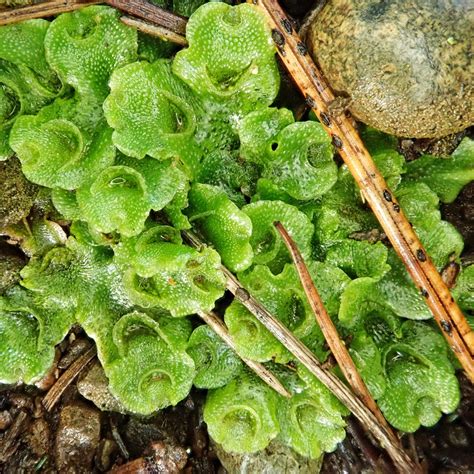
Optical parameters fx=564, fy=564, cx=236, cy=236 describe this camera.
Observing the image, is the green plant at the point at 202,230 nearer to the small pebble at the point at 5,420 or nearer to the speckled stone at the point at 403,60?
the speckled stone at the point at 403,60

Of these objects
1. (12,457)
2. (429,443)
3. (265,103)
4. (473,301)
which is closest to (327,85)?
(265,103)

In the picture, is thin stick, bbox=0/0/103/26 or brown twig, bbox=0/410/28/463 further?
brown twig, bbox=0/410/28/463

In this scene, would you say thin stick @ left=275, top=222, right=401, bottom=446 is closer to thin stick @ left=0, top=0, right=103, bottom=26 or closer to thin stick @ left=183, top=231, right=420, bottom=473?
thin stick @ left=183, top=231, right=420, bottom=473

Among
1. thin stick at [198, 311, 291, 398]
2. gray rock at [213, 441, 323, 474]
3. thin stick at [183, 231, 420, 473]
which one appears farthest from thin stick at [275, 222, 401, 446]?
gray rock at [213, 441, 323, 474]

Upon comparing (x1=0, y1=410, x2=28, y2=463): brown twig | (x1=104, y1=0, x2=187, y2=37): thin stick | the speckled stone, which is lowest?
(x1=0, y1=410, x2=28, y2=463): brown twig

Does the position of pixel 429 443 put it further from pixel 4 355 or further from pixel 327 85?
pixel 4 355

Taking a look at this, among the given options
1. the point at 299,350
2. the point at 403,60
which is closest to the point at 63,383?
the point at 299,350
